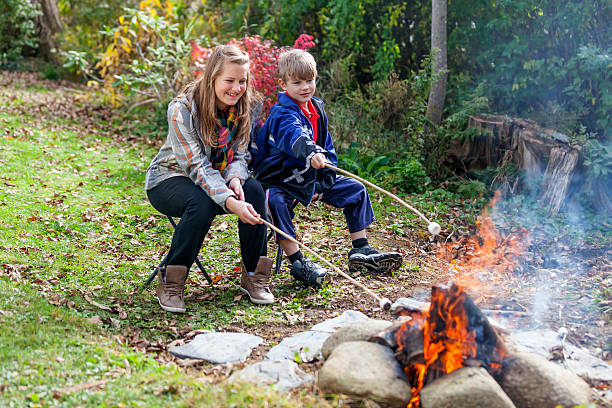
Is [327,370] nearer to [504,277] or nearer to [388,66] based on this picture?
[504,277]

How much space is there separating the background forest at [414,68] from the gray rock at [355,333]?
346 cm

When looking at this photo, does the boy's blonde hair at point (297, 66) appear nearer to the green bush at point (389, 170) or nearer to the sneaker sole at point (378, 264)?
the sneaker sole at point (378, 264)

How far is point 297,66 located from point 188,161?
3.29 ft

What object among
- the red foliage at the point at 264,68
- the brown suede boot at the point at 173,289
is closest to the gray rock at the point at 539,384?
the brown suede boot at the point at 173,289

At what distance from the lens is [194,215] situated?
3.51 metres

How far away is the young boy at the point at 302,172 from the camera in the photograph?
156 inches

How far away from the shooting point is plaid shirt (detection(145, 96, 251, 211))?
3545 mm

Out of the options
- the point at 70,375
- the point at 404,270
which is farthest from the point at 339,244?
the point at 70,375

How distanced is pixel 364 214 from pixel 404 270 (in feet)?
1.79

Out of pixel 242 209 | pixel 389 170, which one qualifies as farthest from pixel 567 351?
pixel 389 170

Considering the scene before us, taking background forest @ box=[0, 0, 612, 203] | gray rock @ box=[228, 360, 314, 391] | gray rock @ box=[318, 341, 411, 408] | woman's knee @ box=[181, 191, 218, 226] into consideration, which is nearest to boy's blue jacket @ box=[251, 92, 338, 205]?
woman's knee @ box=[181, 191, 218, 226]

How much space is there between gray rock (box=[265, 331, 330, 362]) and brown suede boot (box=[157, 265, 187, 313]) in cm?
80

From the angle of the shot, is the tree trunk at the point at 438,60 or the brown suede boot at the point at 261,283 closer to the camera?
the brown suede boot at the point at 261,283

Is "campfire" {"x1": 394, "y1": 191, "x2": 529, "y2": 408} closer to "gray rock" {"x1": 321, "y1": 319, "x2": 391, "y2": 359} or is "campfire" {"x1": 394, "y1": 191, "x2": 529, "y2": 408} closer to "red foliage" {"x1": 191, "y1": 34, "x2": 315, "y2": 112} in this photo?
"gray rock" {"x1": 321, "y1": 319, "x2": 391, "y2": 359}
